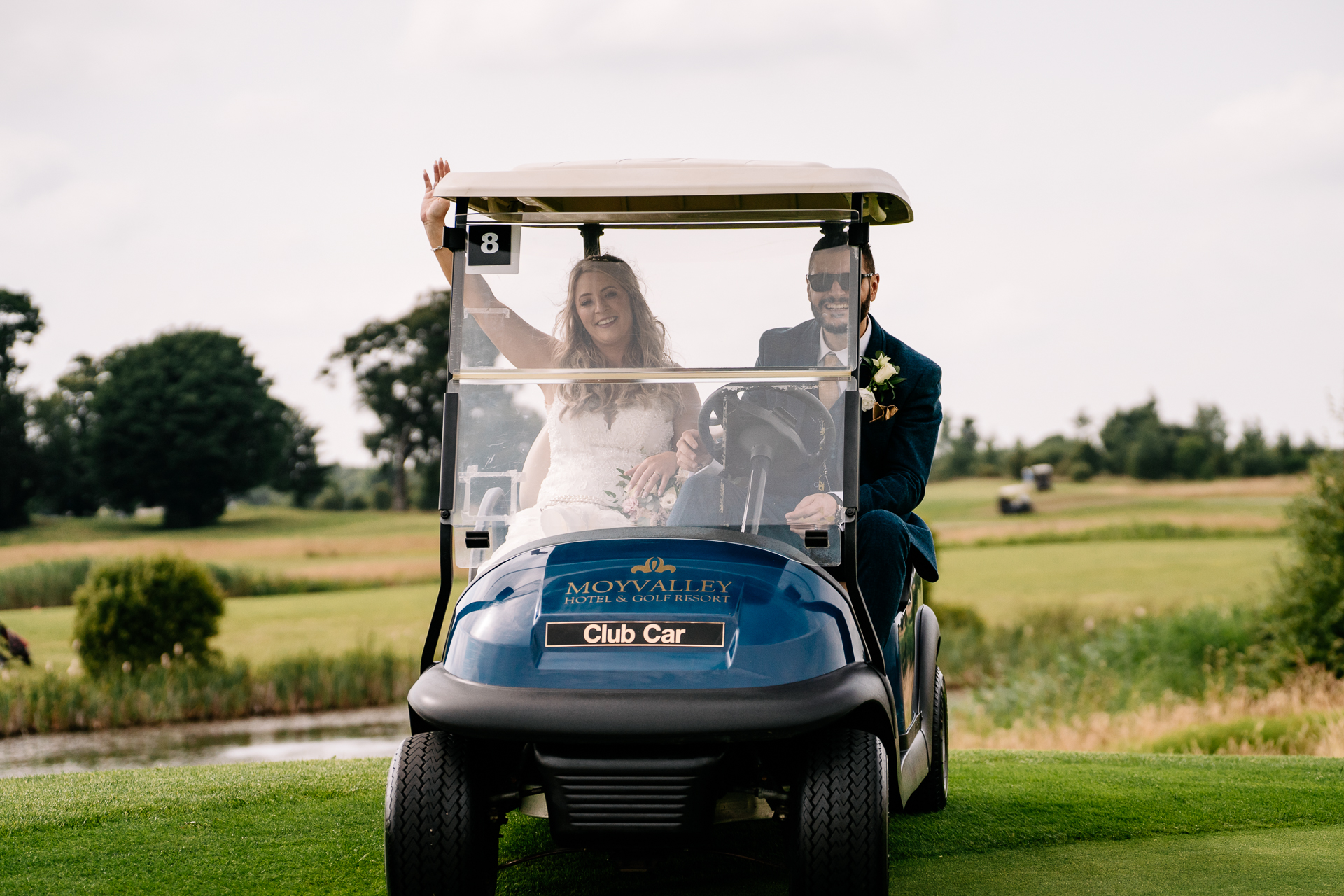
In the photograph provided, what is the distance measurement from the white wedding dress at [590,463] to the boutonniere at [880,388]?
471 millimetres

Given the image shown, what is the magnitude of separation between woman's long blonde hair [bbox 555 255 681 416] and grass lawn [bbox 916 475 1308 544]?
895 inches

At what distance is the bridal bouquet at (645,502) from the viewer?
281cm

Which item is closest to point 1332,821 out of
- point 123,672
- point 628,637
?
point 628,637

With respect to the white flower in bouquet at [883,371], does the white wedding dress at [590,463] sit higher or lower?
lower

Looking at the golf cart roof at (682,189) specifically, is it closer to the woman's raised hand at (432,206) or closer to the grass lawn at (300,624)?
the woman's raised hand at (432,206)

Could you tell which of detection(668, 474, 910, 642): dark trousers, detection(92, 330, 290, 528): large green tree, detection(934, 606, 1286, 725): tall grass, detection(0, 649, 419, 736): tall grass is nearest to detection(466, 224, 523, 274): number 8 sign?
detection(668, 474, 910, 642): dark trousers

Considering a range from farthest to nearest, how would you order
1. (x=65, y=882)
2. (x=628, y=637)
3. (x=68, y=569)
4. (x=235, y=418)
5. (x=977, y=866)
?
(x=235, y=418), (x=68, y=569), (x=977, y=866), (x=65, y=882), (x=628, y=637)

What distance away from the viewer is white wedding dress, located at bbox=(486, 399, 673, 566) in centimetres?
285

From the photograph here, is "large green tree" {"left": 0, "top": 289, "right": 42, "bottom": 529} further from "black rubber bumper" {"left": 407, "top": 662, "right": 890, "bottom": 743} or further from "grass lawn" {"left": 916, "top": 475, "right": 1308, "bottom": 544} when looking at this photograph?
"black rubber bumper" {"left": 407, "top": 662, "right": 890, "bottom": 743}

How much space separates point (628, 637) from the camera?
2326 mm

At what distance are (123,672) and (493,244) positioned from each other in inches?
370

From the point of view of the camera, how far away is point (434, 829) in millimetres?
2357

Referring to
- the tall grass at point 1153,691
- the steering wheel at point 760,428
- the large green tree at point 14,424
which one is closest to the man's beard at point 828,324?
the steering wheel at point 760,428

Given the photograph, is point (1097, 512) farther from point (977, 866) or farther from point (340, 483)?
point (977, 866)
